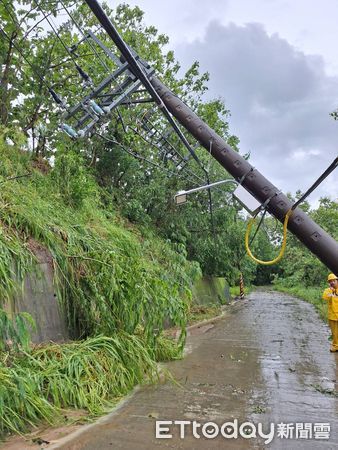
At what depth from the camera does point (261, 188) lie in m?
6.96

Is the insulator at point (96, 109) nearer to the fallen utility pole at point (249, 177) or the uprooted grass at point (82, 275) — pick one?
the fallen utility pole at point (249, 177)

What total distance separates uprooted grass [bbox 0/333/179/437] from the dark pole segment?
3.11 metres

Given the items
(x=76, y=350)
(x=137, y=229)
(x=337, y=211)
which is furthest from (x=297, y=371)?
(x=337, y=211)

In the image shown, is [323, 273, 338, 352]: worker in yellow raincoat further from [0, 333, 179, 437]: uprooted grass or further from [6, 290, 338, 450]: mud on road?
[0, 333, 179, 437]: uprooted grass

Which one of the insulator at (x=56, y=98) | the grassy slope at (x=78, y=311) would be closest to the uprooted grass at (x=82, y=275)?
the grassy slope at (x=78, y=311)

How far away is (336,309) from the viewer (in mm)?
9125

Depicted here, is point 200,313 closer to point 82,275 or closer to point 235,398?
point 82,275

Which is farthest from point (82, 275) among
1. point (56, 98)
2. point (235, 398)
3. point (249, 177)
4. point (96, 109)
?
point (56, 98)

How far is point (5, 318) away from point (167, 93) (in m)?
6.12

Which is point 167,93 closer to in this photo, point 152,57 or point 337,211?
point 152,57

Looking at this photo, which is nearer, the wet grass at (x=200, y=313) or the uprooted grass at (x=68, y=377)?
the uprooted grass at (x=68, y=377)

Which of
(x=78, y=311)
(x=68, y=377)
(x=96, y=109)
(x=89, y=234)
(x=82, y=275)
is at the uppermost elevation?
(x=96, y=109)

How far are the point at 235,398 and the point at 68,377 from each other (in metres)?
2.33

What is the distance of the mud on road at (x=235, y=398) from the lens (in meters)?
4.23
